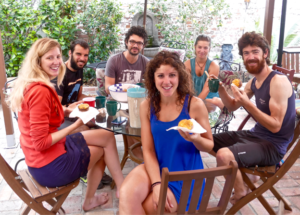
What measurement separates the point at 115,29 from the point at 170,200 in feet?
14.9

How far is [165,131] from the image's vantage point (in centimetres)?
151

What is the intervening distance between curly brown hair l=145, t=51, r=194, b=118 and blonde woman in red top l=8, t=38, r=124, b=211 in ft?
1.55

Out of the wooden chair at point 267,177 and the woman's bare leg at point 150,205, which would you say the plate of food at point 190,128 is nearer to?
the woman's bare leg at point 150,205

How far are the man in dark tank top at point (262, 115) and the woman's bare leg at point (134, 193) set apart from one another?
0.64 metres

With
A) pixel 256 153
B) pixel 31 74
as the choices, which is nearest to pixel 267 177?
pixel 256 153

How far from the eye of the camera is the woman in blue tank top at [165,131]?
142 cm

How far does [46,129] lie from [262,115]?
1338mm

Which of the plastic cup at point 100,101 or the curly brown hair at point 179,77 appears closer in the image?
the curly brown hair at point 179,77

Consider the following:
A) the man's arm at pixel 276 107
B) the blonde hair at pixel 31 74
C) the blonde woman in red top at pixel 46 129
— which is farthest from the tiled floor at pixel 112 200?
the blonde hair at pixel 31 74

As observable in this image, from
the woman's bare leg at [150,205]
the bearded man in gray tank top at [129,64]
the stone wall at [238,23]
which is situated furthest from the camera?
the stone wall at [238,23]

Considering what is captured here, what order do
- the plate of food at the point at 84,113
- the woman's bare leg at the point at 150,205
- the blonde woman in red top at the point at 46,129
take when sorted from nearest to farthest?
the woman's bare leg at the point at 150,205 < the blonde woman in red top at the point at 46,129 < the plate of food at the point at 84,113

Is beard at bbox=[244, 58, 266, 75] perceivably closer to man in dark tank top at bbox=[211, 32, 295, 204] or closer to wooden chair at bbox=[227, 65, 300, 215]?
man in dark tank top at bbox=[211, 32, 295, 204]

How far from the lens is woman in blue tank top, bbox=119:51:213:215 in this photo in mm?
1424

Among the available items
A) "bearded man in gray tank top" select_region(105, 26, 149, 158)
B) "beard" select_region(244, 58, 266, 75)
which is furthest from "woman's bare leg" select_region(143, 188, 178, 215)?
"bearded man in gray tank top" select_region(105, 26, 149, 158)
